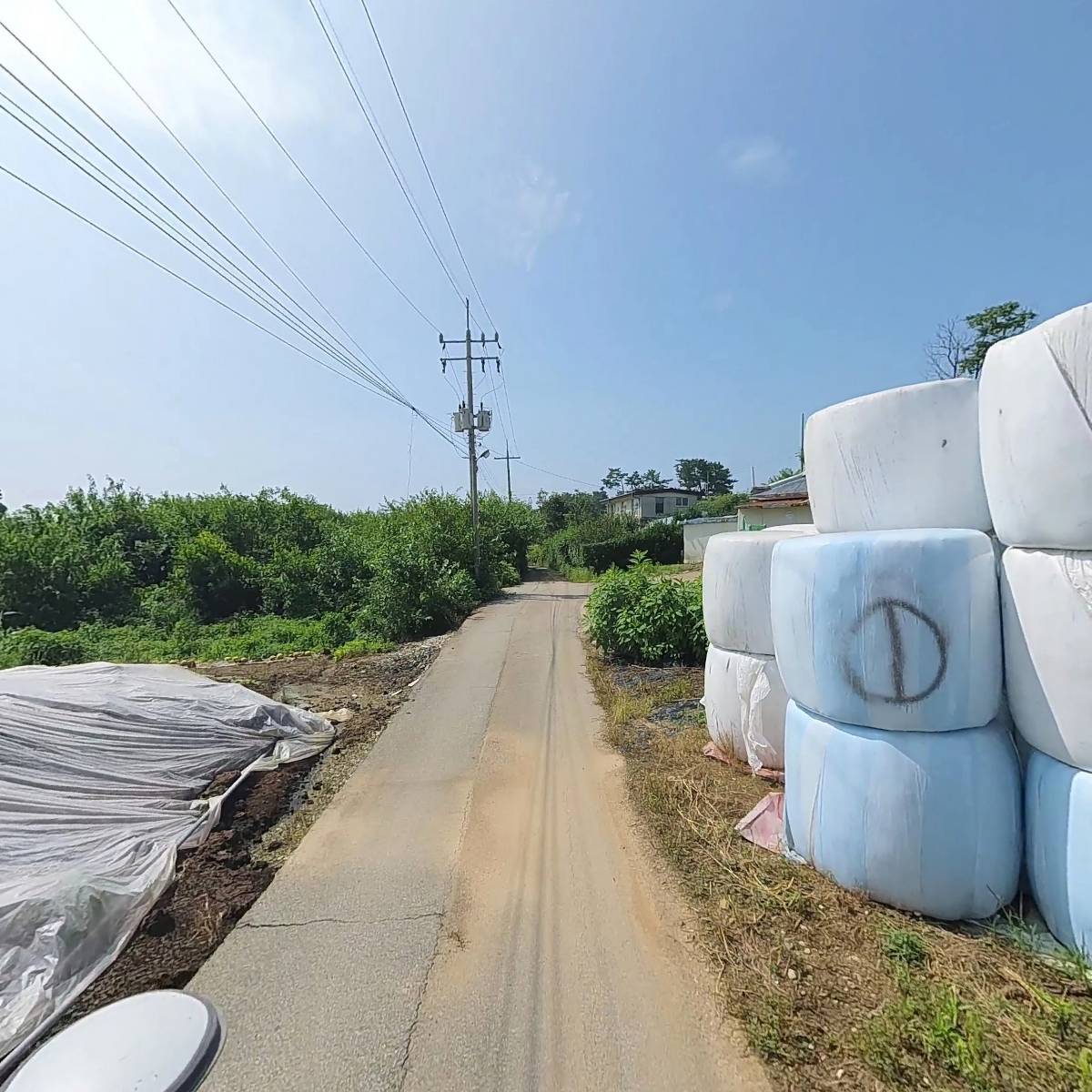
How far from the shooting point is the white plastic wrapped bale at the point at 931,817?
2.33m

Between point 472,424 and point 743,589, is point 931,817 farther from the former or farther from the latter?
point 472,424

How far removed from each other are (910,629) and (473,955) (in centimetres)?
243

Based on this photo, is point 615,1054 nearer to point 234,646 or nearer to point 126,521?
point 234,646

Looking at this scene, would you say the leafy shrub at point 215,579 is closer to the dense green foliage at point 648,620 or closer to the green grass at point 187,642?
the green grass at point 187,642

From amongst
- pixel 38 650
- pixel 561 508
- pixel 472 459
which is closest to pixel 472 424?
pixel 472 459

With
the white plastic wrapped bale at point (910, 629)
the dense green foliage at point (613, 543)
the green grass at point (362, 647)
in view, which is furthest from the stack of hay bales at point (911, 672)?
the dense green foliage at point (613, 543)

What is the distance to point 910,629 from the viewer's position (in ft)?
7.76

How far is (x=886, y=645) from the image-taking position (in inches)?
94.7

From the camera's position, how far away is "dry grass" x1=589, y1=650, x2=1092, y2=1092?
1768 mm

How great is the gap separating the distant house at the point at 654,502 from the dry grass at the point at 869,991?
136 ft

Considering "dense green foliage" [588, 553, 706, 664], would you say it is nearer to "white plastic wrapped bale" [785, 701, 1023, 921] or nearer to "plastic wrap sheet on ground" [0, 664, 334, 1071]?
"plastic wrap sheet on ground" [0, 664, 334, 1071]

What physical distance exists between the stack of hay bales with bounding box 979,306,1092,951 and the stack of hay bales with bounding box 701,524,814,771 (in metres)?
1.62

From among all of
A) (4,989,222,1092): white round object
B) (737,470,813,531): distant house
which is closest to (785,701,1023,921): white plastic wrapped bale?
(4,989,222,1092): white round object

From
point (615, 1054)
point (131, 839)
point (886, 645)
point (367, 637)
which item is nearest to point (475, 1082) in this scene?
point (615, 1054)
